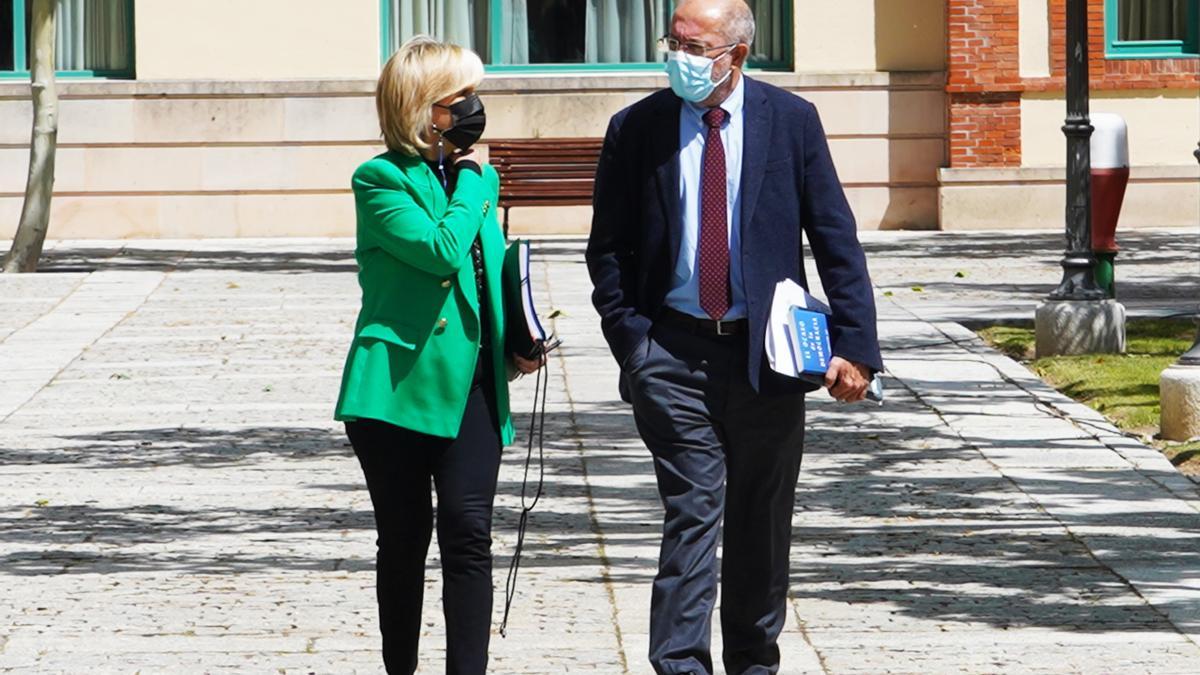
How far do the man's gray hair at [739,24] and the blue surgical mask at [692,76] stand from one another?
49mm

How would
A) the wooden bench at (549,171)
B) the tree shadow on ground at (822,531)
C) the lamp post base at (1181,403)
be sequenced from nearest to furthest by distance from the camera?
the tree shadow on ground at (822,531)
the lamp post base at (1181,403)
the wooden bench at (549,171)

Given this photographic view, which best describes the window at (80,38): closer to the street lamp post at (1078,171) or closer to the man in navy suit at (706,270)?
the street lamp post at (1078,171)

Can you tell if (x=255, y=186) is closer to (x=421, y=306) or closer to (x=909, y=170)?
(x=909, y=170)

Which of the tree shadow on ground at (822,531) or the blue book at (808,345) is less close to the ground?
the blue book at (808,345)

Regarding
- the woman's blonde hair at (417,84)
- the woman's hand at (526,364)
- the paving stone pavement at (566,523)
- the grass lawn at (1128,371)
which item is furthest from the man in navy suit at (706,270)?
the grass lawn at (1128,371)

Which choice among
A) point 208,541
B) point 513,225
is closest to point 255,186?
point 513,225

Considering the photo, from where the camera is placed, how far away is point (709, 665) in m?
5.85

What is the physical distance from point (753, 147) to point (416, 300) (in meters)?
0.91

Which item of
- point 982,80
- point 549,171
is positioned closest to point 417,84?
point 549,171

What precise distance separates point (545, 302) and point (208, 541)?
8.34 meters

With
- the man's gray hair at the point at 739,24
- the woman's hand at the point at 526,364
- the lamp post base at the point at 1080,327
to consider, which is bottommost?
the lamp post base at the point at 1080,327

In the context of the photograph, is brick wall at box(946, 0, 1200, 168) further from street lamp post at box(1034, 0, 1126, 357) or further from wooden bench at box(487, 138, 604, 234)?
street lamp post at box(1034, 0, 1126, 357)

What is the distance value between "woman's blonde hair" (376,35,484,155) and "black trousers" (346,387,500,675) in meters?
0.66

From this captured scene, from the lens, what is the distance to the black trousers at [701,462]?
19.0 feet
